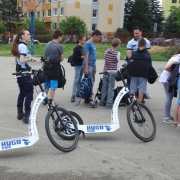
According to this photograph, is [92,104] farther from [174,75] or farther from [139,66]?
[174,75]

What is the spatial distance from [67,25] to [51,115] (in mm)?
54400

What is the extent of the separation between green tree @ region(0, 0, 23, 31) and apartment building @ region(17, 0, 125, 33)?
733cm

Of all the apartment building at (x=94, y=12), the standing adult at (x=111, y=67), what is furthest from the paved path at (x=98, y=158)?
the apartment building at (x=94, y=12)

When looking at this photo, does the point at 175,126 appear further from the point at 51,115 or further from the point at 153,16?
the point at 153,16

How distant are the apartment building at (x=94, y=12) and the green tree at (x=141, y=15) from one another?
→ 5559 millimetres

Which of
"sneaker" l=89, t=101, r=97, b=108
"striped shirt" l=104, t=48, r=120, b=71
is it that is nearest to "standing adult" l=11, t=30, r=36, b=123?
"sneaker" l=89, t=101, r=97, b=108

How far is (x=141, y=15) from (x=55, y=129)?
233ft

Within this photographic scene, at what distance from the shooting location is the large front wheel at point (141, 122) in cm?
599

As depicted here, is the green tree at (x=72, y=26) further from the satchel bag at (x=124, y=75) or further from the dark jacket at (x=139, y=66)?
the satchel bag at (x=124, y=75)

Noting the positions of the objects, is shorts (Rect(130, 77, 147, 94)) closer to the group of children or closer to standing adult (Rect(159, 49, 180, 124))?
the group of children

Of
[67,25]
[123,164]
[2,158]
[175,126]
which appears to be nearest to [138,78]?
[175,126]

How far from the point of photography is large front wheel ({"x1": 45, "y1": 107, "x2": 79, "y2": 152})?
542 centimetres

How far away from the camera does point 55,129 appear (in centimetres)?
558

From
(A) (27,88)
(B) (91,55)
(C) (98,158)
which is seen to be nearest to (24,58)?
(A) (27,88)
